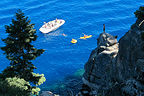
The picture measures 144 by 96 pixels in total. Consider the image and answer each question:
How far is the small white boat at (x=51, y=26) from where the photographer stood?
61.7m

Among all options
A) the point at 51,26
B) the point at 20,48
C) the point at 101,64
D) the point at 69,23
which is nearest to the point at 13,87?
the point at 20,48

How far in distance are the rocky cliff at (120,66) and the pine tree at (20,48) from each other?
8.56 metres

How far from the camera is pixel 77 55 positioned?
5459 centimetres

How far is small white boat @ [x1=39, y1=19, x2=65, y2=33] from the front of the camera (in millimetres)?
61675


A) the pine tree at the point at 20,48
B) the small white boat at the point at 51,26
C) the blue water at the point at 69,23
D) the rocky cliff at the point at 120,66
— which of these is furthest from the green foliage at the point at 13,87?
the small white boat at the point at 51,26

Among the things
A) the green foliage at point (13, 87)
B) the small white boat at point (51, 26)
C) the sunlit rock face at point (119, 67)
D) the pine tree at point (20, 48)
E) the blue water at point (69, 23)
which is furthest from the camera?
the small white boat at point (51, 26)

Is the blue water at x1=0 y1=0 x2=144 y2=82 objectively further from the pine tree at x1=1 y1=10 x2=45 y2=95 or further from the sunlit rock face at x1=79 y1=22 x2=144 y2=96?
the pine tree at x1=1 y1=10 x2=45 y2=95

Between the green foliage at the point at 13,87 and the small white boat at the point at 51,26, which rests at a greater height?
the small white boat at the point at 51,26

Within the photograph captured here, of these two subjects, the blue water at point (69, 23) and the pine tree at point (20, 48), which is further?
the blue water at point (69, 23)

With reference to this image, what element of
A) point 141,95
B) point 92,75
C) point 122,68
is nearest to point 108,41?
point 92,75

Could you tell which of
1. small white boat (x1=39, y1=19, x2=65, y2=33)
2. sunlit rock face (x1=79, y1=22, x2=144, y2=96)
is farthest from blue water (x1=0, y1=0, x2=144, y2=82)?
sunlit rock face (x1=79, y1=22, x2=144, y2=96)

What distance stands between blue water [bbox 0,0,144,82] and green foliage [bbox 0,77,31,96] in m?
20.6

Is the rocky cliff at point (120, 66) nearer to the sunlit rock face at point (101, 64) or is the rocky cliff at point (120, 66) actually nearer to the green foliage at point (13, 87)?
the sunlit rock face at point (101, 64)

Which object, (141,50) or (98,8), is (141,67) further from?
(98,8)
